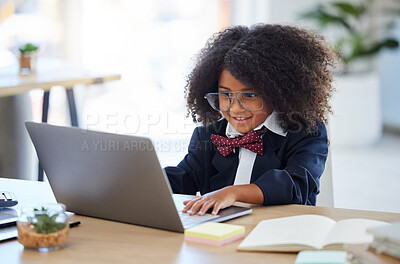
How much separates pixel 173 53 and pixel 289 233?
4236 mm

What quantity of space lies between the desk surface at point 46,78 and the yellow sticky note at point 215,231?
6.19ft

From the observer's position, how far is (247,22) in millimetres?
5246

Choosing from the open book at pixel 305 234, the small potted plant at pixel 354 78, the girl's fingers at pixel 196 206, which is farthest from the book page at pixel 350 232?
the small potted plant at pixel 354 78

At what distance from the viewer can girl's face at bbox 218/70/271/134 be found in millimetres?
1558

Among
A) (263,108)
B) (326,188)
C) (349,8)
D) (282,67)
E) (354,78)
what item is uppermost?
(349,8)

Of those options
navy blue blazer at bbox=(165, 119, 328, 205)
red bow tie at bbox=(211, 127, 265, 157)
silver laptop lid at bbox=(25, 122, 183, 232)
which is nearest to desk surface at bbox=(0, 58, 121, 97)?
navy blue blazer at bbox=(165, 119, 328, 205)

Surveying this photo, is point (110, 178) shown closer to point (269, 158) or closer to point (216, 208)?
point (216, 208)

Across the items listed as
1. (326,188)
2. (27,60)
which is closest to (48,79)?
(27,60)

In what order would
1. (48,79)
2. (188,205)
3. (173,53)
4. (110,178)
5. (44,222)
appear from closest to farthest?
(44,222), (110,178), (188,205), (48,79), (173,53)

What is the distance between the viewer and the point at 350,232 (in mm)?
1066

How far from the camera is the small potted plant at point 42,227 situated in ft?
3.44

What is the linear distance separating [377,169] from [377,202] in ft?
2.67

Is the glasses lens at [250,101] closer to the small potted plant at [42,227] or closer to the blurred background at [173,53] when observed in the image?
the small potted plant at [42,227]

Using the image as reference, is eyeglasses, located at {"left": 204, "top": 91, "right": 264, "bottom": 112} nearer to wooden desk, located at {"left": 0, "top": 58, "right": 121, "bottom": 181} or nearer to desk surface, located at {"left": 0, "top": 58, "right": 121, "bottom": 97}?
desk surface, located at {"left": 0, "top": 58, "right": 121, "bottom": 97}
